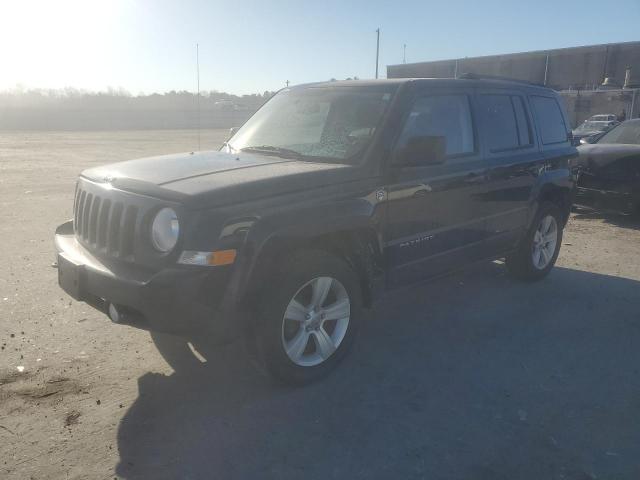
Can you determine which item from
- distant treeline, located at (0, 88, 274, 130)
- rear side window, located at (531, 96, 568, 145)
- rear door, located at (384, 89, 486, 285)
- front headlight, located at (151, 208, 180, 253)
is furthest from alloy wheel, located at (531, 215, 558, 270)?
distant treeline, located at (0, 88, 274, 130)

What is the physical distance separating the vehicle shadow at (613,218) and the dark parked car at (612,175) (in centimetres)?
31

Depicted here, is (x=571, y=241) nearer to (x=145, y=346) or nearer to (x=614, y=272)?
(x=614, y=272)

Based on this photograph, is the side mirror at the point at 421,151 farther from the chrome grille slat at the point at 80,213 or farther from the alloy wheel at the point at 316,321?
the chrome grille slat at the point at 80,213

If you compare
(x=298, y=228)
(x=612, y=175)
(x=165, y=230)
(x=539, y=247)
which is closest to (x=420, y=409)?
(x=298, y=228)

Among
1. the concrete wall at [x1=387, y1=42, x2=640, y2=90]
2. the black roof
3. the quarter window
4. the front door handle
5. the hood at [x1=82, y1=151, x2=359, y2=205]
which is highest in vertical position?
the concrete wall at [x1=387, y1=42, x2=640, y2=90]

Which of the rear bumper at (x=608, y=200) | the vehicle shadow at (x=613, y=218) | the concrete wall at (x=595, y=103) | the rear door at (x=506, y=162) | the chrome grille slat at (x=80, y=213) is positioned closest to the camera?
the chrome grille slat at (x=80, y=213)

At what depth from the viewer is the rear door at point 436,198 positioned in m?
4.03

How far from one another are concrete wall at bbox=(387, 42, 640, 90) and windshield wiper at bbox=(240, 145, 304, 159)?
101 ft

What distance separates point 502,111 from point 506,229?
1.08 meters

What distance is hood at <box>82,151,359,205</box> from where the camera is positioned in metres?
3.20

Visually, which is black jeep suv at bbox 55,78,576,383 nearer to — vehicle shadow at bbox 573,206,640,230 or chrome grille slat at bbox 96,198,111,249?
chrome grille slat at bbox 96,198,111,249

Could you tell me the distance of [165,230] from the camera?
317 centimetres

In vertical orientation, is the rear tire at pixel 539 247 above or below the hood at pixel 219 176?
below

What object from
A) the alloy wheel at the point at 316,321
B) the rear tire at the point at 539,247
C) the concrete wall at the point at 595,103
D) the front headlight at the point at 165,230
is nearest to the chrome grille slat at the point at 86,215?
the front headlight at the point at 165,230
